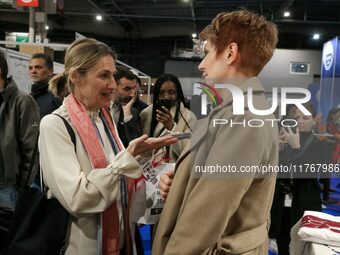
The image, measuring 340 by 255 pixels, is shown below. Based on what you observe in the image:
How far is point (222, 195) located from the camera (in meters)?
0.96

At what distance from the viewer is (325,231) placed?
1.47m

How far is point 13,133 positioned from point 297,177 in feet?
5.87

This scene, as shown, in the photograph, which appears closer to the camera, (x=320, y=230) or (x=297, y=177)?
(x=320, y=230)

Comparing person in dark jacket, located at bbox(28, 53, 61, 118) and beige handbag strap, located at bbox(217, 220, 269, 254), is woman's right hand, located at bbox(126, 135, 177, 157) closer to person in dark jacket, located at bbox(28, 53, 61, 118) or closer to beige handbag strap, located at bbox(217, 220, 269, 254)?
beige handbag strap, located at bbox(217, 220, 269, 254)

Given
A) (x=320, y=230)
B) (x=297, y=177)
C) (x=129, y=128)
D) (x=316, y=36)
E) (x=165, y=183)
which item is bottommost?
(x=320, y=230)

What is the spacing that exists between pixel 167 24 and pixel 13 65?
1126 cm

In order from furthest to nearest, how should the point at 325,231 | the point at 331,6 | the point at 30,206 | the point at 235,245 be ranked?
the point at 331,6
the point at 325,231
the point at 30,206
the point at 235,245

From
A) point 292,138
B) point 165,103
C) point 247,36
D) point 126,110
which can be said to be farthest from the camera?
point 126,110

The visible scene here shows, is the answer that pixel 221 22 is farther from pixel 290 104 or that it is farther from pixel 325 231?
pixel 325 231

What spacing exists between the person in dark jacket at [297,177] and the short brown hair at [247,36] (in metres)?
0.70

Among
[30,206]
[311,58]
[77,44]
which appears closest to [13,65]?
[77,44]

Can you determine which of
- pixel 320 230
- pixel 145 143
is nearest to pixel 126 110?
pixel 145 143

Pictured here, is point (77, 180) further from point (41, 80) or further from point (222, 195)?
point (41, 80)

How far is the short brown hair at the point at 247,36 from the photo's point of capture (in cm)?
106
